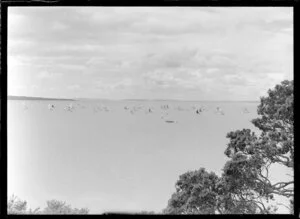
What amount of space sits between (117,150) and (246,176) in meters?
0.72

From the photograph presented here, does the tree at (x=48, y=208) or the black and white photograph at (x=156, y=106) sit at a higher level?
the black and white photograph at (x=156, y=106)

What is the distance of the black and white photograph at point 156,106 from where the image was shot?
2240mm

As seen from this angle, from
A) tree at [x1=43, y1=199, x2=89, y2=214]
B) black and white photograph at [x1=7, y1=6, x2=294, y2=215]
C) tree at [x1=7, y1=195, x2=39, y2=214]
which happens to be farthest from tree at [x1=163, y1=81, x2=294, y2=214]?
tree at [x1=7, y1=195, x2=39, y2=214]

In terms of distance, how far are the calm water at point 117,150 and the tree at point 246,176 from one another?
0.05 metres

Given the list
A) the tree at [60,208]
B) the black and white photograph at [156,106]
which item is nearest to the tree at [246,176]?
the black and white photograph at [156,106]

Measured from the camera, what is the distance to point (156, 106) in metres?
2.29

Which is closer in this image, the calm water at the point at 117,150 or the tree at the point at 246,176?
the calm water at the point at 117,150

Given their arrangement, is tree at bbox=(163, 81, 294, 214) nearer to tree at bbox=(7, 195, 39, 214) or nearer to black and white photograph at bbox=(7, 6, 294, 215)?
black and white photograph at bbox=(7, 6, 294, 215)

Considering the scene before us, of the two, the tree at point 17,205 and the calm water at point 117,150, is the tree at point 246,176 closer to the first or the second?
the calm water at point 117,150

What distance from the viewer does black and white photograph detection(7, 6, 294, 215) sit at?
224cm

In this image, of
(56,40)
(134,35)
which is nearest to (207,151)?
(134,35)

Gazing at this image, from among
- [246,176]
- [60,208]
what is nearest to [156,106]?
[246,176]

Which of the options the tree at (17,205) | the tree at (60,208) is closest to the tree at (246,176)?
the tree at (60,208)

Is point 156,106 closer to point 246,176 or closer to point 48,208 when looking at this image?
point 246,176
